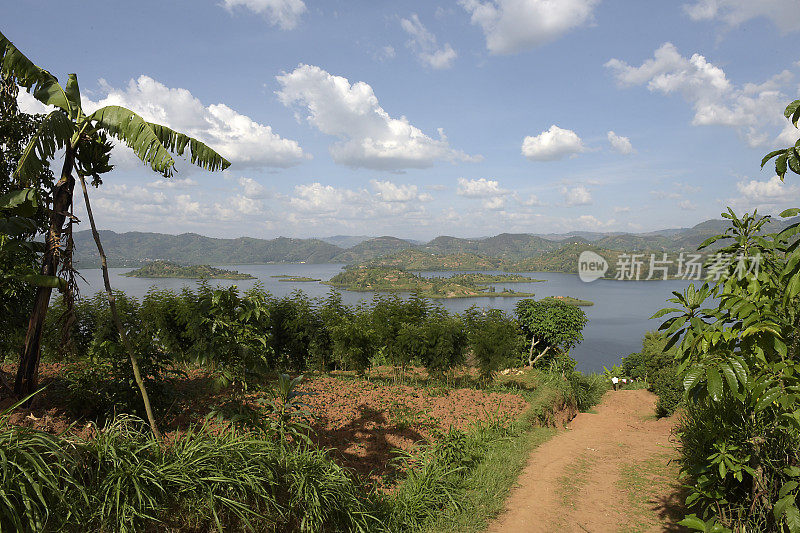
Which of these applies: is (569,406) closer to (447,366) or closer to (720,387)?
(447,366)

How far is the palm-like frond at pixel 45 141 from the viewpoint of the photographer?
11.6 feet

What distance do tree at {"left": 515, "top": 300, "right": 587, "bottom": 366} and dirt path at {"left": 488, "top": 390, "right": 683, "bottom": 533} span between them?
9727mm

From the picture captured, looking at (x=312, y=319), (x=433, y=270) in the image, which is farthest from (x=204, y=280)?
(x=433, y=270)

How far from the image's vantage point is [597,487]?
18.7 ft

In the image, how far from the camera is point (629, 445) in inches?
313

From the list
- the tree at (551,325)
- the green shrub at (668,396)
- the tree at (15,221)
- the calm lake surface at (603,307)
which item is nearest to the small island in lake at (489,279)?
the calm lake surface at (603,307)

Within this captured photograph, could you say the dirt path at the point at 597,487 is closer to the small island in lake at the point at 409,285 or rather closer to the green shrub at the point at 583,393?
the green shrub at the point at 583,393

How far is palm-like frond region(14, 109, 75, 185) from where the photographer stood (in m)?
3.54

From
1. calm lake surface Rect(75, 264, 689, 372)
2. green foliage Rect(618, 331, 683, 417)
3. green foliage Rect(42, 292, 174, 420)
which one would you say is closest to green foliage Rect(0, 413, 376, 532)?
green foliage Rect(42, 292, 174, 420)

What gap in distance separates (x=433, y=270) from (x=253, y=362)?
17793cm

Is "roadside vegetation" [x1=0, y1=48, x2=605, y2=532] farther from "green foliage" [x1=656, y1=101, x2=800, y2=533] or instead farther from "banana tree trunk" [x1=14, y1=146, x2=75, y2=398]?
"green foliage" [x1=656, y1=101, x2=800, y2=533]

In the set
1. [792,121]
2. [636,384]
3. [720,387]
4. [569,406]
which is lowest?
[636,384]

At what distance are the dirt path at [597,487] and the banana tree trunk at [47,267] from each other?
17.8ft

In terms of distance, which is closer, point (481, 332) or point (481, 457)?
point (481, 457)
